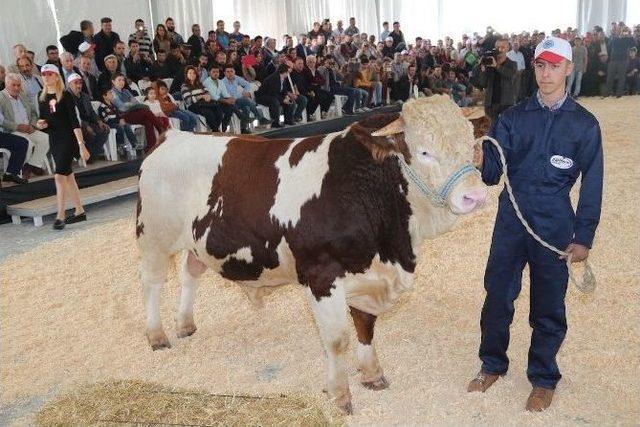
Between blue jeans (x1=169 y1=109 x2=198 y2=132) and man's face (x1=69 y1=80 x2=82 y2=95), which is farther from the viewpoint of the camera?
blue jeans (x1=169 y1=109 x2=198 y2=132)

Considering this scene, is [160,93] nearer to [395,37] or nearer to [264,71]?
[264,71]

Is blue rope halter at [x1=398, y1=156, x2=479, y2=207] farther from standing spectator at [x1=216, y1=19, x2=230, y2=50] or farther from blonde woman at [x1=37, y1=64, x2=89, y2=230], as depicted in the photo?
standing spectator at [x1=216, y1=19, x2=230, y2=50]

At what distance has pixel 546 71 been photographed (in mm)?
2719

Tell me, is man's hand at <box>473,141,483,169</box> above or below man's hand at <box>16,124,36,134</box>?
above

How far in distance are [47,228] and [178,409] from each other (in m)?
4.85

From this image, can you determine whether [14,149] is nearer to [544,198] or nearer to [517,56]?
[544,198]

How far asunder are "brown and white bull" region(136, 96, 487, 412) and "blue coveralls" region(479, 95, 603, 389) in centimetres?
27

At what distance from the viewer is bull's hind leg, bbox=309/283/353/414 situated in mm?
2928

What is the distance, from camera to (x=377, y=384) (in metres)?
3.31

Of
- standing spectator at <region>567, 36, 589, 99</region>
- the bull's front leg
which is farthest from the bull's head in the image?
standing spectator at <region>567, 36, 589, 99</region>

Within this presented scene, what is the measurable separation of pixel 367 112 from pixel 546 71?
501 inches

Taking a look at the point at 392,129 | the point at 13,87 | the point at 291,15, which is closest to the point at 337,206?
the point at 392,129

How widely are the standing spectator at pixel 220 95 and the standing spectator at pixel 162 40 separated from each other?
1.39 meters

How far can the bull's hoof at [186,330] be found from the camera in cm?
406
